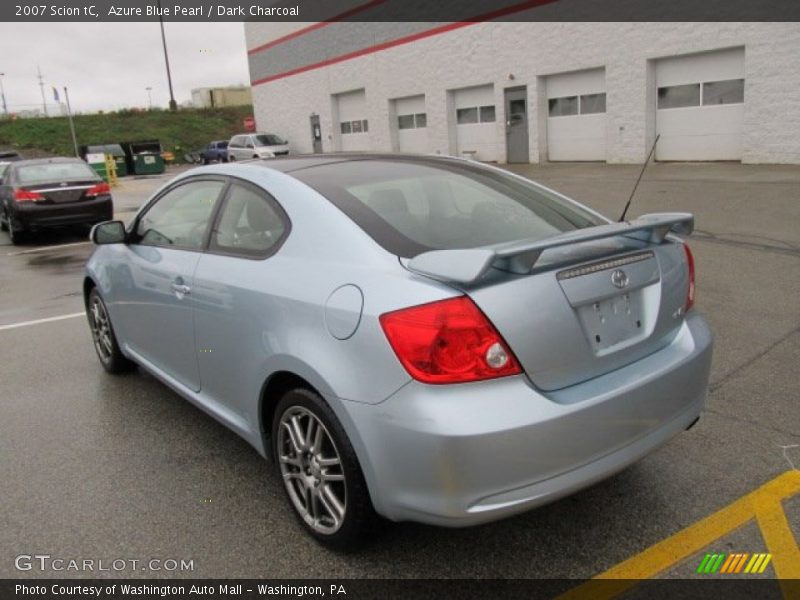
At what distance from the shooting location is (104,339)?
507cm

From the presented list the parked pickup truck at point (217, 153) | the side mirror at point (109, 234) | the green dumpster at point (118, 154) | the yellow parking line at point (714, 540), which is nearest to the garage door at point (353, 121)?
the parked pickup truck at point (217, 153)

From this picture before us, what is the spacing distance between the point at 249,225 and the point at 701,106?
16978 mm

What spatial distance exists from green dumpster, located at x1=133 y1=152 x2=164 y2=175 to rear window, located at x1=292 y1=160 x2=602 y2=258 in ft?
111

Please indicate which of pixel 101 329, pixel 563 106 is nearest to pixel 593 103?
pixel 563 106

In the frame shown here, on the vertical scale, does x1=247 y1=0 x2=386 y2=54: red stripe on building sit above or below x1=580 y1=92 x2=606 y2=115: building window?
above

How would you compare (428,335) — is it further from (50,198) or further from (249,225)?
(50,198)

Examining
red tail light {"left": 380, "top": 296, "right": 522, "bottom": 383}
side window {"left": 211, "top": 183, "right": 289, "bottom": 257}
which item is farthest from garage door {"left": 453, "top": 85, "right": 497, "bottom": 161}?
red tail light {"left": 380, "top": 296, "right": 522, "bottom": 383}

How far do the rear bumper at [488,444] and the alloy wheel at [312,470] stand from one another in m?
0.27

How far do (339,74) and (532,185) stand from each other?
2944cm

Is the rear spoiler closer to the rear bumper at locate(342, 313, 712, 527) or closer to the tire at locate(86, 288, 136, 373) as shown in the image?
the rear bumper at locate(342, 313, 712, 527)

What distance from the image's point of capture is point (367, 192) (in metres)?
3.15

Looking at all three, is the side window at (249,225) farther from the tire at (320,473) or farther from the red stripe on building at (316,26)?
the red stripe on building at (316,26)

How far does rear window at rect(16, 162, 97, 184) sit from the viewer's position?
42.4 feet

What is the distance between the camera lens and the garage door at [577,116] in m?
20.3
